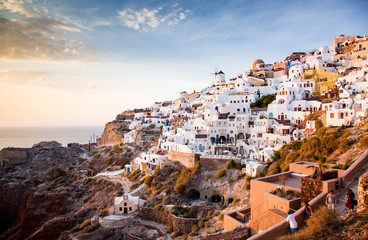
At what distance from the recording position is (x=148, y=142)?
4434cm

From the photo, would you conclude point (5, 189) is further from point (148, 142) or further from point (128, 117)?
point (128, 117)

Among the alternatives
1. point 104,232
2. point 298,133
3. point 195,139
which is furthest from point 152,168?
point 298,133

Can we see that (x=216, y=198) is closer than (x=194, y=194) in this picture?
Yes

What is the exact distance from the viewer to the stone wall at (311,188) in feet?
30.1

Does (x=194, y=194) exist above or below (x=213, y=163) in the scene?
below

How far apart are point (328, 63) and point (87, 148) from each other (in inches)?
2163

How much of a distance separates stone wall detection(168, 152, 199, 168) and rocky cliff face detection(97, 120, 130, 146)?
77.8 feet

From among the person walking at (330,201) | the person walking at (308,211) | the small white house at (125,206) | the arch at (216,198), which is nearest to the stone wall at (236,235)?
the person walking at (308,211)

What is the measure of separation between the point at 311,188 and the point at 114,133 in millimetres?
52096

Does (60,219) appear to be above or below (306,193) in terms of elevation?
below

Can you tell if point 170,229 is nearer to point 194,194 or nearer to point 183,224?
point 183,224

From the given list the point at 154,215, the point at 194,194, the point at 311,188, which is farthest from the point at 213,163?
the point at 311,188

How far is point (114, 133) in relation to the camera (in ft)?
188

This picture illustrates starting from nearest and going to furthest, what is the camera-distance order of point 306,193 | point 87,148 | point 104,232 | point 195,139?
point 306,193 → point 104,232 → point 195,139 → point 87,148
